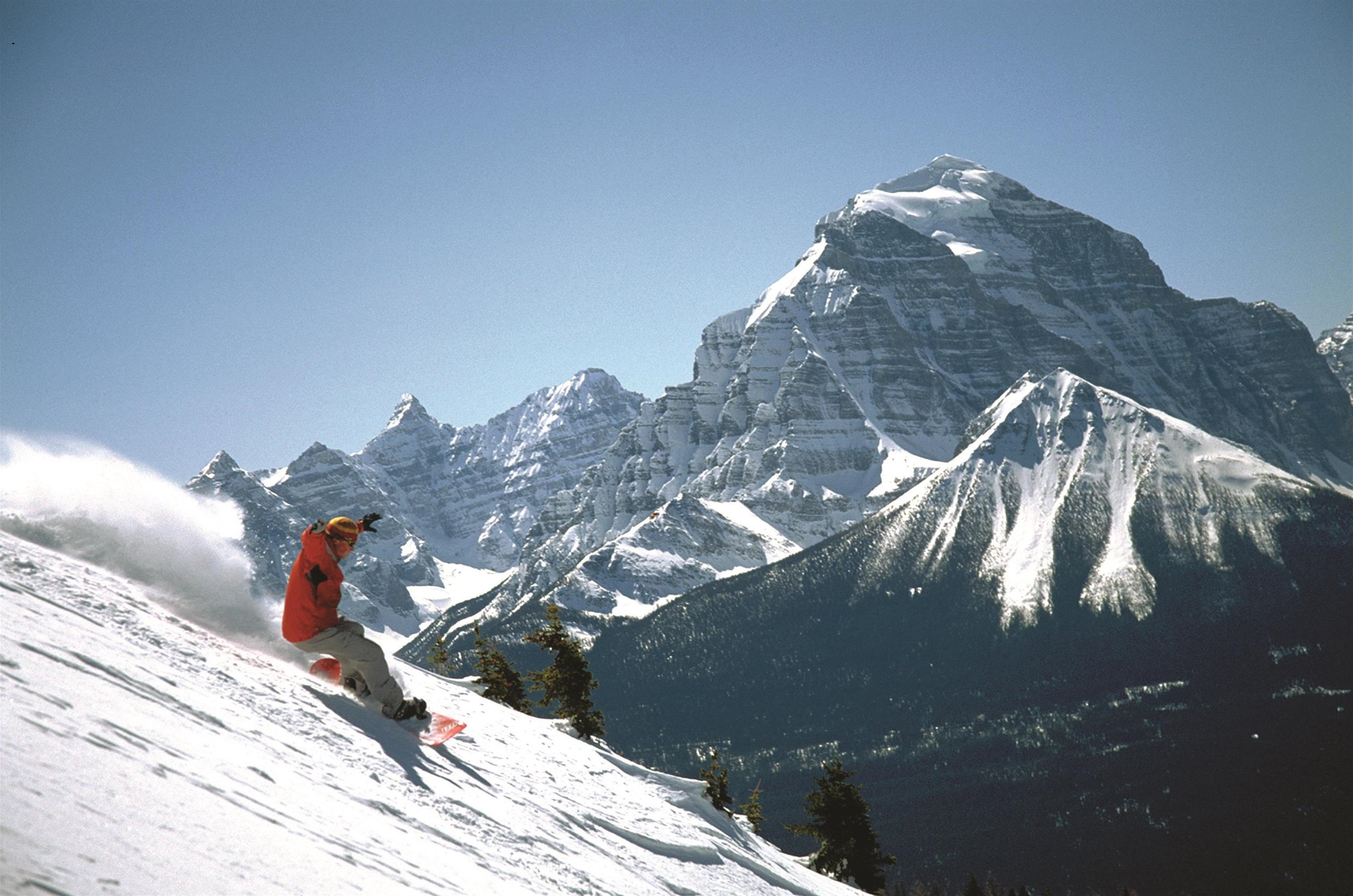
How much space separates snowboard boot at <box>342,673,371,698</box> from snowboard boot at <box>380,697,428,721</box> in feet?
1.21

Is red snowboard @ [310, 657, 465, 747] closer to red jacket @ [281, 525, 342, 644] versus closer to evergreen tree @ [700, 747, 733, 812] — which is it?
red jacket @ [281, 525, 342, 644]

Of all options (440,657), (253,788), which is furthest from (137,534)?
(440,657)

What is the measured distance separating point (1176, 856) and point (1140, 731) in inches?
1767

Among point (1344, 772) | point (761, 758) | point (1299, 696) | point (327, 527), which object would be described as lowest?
point (761, 758)

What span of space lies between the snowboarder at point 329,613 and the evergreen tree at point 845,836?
35786mm

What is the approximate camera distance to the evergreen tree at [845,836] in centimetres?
4781

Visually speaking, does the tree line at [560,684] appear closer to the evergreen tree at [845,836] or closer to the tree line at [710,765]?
→ the tree line at [710,765]

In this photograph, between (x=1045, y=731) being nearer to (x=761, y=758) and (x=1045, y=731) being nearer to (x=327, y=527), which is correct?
(x=761, y=758)

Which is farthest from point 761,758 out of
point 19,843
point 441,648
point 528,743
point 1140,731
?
point 19,843

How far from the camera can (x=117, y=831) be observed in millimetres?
7855

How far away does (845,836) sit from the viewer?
47844mm

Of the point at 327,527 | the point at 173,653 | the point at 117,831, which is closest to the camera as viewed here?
the point at 117,831

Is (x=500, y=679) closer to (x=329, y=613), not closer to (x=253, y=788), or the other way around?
(x=329, y=613)

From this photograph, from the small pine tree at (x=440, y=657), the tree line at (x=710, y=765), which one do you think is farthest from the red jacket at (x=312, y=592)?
the small pine tree at (x=440, y=657)
